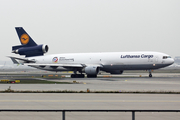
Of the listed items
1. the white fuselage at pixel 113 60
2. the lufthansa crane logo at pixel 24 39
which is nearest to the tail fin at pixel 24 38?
the lufthansa crane logo at pixel 24 39

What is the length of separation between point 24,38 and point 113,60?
2191 centimetres

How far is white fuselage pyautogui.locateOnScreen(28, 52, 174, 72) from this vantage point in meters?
53.2

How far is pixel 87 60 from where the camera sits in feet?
193

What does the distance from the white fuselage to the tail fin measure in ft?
11.5

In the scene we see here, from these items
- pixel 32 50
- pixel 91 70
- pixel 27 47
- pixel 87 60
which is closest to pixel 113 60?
pixel 91 70

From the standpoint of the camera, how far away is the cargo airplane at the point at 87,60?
53.4 metres

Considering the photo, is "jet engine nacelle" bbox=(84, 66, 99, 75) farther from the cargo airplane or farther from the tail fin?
the tail fin

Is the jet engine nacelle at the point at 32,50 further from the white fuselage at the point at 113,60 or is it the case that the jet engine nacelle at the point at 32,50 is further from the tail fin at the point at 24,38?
the white fuselage at the point at 113,60

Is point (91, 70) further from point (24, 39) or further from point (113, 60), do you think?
point (24, 39)

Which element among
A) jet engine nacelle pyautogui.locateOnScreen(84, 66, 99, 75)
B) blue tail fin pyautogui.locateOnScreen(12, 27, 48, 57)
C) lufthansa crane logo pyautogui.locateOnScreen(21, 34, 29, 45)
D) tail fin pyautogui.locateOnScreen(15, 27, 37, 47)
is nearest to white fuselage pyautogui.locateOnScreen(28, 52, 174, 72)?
blue tail fin pyautogui.locateOnScreen(12, 27, 48, 57)
